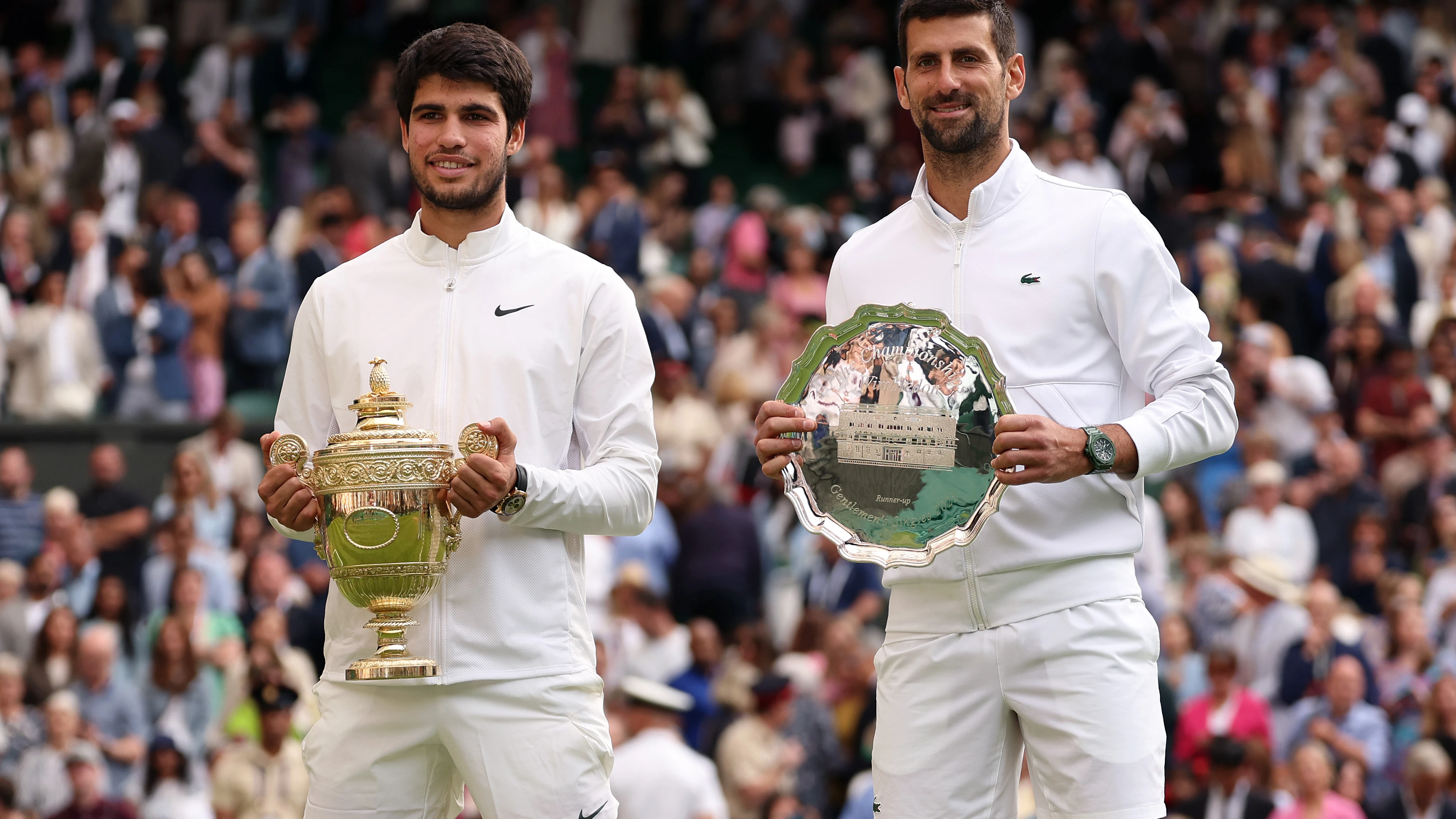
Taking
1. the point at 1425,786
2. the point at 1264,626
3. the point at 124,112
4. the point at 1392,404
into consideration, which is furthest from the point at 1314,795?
the point at 124,112

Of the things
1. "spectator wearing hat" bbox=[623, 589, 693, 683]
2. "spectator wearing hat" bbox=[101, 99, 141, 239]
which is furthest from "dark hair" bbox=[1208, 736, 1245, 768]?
"spectator wearing hat" bbox=[101, 99, 141, 239]

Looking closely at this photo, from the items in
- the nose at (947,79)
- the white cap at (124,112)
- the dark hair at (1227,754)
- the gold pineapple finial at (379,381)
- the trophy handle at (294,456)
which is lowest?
the dark hair at (1227,754)

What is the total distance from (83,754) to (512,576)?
6.14 m

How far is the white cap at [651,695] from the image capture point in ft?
28.9

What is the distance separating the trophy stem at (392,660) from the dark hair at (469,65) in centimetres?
108

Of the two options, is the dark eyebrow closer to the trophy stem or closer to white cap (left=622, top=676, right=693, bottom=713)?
the trophy stem

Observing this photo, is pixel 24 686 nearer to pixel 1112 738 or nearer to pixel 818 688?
pixel 818 688

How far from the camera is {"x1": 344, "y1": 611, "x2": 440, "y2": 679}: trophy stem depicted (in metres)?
3.90

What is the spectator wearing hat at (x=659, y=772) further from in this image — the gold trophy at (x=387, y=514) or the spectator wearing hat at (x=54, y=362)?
the spectator wearing hat at (x=54, y=362)

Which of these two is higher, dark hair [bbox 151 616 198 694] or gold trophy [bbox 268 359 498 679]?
gold trophy [bbox 268 359 498 679]

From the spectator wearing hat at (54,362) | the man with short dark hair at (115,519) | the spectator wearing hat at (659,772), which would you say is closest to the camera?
the spectator wearing hat at (659,772)

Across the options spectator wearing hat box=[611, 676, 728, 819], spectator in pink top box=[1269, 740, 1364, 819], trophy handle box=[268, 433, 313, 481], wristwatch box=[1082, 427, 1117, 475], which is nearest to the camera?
wristwatch box=[1082, 427, 1117, 475]

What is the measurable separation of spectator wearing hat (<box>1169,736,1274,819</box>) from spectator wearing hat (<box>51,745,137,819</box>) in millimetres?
4943

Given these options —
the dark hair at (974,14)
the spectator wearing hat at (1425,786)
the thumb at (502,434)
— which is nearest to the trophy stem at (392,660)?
the thumb at (502,434)
